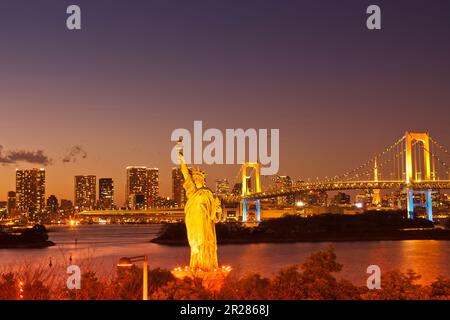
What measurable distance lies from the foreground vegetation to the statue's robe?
31cm

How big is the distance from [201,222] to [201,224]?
0.03 m

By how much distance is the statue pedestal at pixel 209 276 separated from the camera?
872 centimetres

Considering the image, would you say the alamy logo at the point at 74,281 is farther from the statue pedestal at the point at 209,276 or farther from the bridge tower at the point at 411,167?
the bridge tower at the point at 411,167

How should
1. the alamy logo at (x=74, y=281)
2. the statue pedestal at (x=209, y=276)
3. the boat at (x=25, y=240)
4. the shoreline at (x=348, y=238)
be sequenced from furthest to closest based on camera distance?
1. the shoreline at (x=348, y=238)
2. the boat at (x=25, y=240)
3. the alamy logo at (x=74, y=281)
4. the statue pedestal at (x=209, y=276)

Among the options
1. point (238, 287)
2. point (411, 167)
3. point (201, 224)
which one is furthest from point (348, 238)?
point (201, 224)

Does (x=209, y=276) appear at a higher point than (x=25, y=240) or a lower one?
higher

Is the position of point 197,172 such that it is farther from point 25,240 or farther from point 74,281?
point 25,240

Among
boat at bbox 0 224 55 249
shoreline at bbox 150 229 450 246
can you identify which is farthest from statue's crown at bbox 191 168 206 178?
boat at bbox 0 224 55 249

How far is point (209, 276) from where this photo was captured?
874 centimetres

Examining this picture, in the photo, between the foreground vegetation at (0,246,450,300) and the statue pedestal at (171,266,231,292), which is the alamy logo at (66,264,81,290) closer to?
the foreground vegetation at (0,246,450,300)

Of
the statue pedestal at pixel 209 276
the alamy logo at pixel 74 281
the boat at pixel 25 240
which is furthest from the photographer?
the boat at pixel 25 240

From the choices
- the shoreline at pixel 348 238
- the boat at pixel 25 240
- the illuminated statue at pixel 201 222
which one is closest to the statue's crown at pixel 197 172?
the illuminated statue at pixel 201 222

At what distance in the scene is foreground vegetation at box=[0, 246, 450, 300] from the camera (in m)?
8.72
